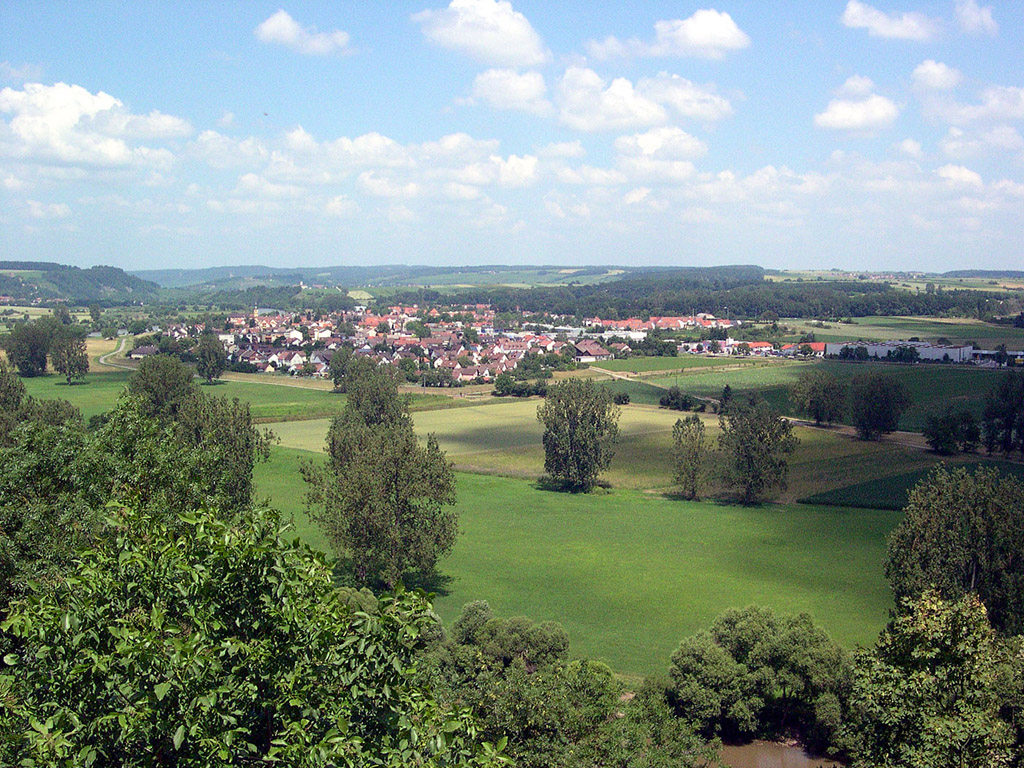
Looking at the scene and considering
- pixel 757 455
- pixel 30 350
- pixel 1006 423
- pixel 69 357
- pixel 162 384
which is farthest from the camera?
pixel 30 350

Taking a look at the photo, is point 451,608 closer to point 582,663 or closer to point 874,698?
point 582,663

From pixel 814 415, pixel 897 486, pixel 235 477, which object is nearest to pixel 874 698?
pixel 235 477

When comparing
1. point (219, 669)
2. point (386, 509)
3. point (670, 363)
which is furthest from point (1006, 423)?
point (670, 363)

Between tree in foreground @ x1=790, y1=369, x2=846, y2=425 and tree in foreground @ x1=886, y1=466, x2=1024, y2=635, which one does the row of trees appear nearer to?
tree in foreground @ x1=790, y1=369, x2=846, y2=425

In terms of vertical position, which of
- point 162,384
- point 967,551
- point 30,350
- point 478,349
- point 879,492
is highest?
point 30,350

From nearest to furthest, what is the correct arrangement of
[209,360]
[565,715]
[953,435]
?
1. [565,715]
2. [953,435]
3. [209,360]

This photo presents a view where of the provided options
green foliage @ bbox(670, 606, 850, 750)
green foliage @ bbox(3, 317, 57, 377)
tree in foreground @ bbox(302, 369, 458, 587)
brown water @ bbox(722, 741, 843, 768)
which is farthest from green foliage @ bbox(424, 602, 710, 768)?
green foliage @ bbox(3, 317, 57, 377)

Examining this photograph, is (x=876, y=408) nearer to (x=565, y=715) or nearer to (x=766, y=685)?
(x=766, y=685)
